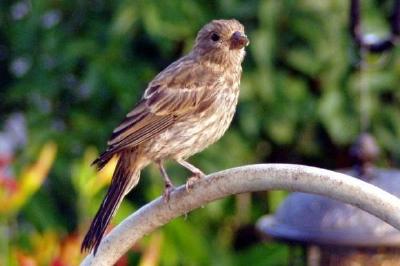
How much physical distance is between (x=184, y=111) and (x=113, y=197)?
2.07 ft

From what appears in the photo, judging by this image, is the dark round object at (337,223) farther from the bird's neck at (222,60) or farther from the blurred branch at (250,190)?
the bird's neck at (222,60)

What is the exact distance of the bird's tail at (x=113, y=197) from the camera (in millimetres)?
3463

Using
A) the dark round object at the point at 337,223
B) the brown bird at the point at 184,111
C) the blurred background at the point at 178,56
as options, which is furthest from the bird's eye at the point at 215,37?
the blurred background at the point at 178,56

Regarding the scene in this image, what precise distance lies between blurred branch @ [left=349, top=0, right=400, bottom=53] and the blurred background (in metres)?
1.65

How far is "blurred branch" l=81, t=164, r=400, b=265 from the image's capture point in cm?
288

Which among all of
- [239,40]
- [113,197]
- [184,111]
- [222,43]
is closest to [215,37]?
[222,43]

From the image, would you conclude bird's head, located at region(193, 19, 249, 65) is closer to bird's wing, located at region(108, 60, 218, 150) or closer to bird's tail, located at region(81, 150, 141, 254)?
bird's wing, located at region(108, 60, 218, 150)

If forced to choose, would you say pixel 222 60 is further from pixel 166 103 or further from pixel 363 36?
pixel 363 36

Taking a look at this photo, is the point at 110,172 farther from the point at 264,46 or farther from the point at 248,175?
the point at 248,175

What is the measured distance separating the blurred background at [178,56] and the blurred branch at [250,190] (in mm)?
2565

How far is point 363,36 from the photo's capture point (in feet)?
13.2

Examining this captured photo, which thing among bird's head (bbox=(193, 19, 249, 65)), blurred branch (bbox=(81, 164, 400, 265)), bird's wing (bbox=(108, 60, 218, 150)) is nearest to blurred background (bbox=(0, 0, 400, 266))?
bird's head (bbox=(193, 19, 249, 65))

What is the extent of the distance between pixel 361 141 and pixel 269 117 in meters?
2.30

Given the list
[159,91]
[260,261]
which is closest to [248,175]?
[159,91]
